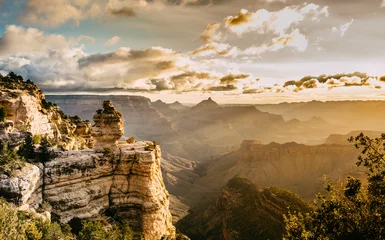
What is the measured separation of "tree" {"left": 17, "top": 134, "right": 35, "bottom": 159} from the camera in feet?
108

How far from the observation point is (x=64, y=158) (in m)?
34.0

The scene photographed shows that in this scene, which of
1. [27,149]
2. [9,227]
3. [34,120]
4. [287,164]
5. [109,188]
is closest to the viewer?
[9,227]

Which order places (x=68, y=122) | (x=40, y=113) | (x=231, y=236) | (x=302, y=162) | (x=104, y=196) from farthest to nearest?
(x=302, y=162)
(x=231, y=236)
(x=68, y=122)
(x=40, y=113)
(x=104, y=196)

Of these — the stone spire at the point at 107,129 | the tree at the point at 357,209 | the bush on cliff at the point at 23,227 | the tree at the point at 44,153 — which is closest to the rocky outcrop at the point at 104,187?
the tree at the point at 44,153

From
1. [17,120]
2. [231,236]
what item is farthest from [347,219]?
[231,236]

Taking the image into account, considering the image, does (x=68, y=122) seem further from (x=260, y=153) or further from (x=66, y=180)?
(x=260, y=153)

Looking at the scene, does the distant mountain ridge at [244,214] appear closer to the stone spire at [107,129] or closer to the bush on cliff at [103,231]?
the bush on cliff at [103,231]

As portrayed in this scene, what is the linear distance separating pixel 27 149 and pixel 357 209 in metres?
36.9

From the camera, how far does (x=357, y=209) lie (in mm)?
17156

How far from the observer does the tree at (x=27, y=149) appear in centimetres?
3297

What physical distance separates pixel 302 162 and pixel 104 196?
160m

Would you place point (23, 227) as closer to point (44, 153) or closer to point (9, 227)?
point (9, 227)

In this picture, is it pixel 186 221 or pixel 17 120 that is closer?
pixel 17 120

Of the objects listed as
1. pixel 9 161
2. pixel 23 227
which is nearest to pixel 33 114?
pixel 9 161
